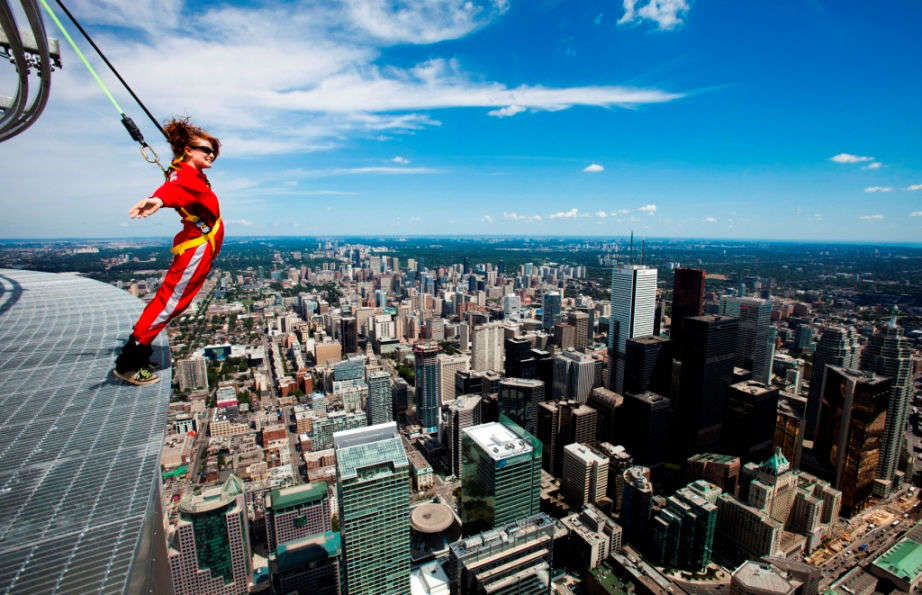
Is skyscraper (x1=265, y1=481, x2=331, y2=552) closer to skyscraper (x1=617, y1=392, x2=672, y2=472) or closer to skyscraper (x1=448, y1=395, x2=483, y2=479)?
skyscraper (x1=448, y1=395, x2=483, y2=479)

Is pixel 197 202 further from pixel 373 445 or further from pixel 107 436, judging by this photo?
pixel 373 445

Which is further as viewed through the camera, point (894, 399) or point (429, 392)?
point (429, 392)

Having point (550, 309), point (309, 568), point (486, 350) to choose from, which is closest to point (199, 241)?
point (309, 568)

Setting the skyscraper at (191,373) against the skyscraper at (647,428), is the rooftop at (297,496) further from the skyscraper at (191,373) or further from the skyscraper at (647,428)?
the skyscraper at (191,373)

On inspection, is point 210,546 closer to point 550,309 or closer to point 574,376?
point 574,376

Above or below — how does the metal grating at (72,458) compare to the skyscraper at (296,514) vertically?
above

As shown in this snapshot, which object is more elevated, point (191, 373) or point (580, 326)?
point (580, 326)

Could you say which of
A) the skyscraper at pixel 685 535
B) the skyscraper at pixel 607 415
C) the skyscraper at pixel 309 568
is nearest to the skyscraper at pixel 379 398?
the skyscraper at pixel 309 568
